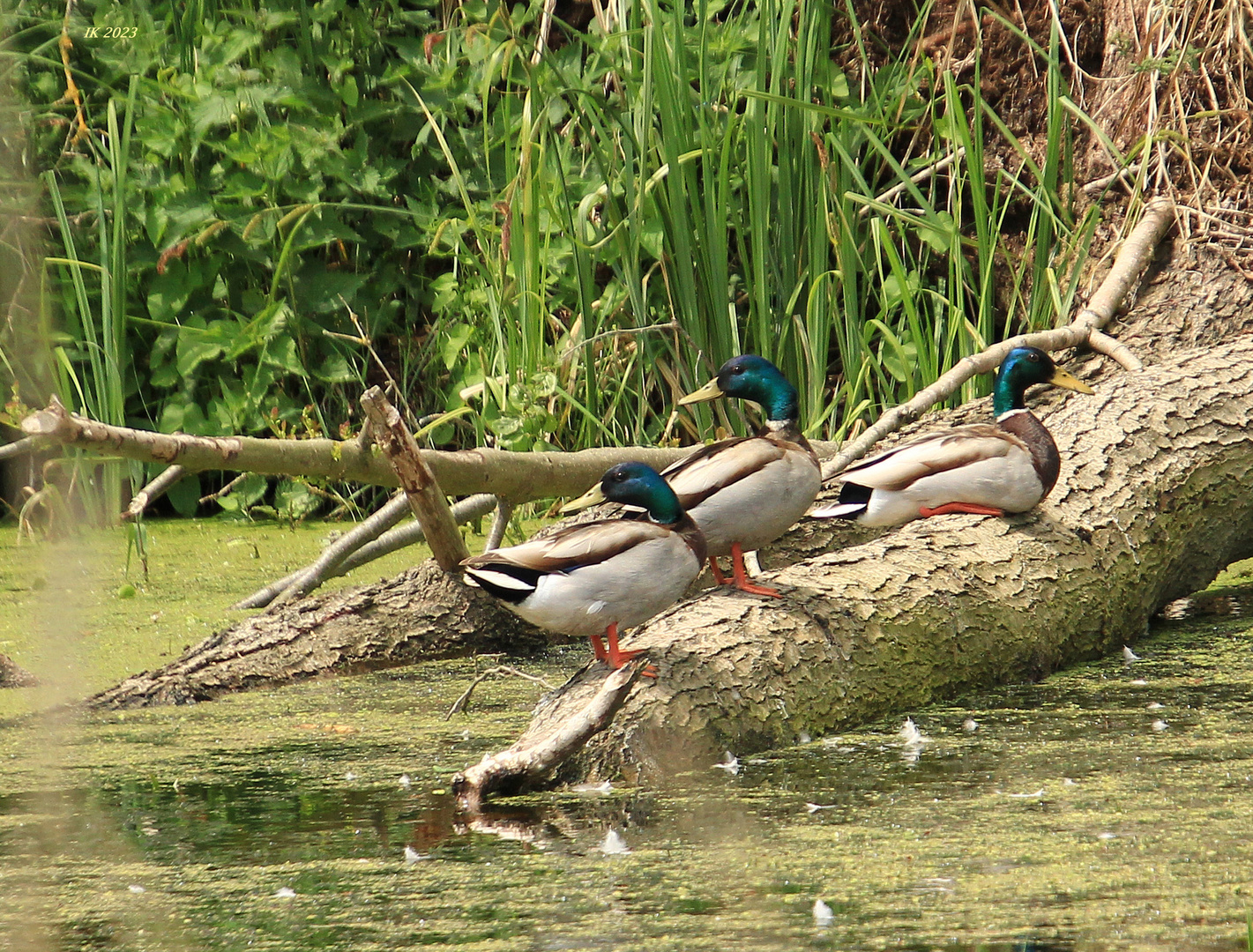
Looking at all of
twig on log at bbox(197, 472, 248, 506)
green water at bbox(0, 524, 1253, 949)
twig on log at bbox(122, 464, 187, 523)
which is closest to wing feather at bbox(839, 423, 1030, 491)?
green water at bbox(0, 524, 1253, 949)

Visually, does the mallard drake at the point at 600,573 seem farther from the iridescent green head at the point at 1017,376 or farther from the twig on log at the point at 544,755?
the iridescent green head at the point at 1017,376

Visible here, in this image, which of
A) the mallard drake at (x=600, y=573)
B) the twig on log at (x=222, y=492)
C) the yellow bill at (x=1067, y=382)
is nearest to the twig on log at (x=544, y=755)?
the mallard drake at (x=600, y=573)

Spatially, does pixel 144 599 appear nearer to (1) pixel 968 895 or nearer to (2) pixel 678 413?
(2) pixel 678 413

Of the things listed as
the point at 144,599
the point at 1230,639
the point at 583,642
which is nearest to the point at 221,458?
the point at 583,642

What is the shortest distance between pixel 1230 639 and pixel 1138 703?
84cm

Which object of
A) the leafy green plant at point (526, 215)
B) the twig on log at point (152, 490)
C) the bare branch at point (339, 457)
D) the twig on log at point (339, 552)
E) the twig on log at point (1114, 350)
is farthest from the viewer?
the leafy green plant at point (526, 215)

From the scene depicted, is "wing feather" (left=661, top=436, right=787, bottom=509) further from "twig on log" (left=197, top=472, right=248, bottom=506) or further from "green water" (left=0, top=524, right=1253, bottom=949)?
"twig on log" (left=197, top=472, right=248, bottom=506)

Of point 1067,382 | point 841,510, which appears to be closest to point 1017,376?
point 1067,382

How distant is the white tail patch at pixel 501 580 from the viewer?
3084mm

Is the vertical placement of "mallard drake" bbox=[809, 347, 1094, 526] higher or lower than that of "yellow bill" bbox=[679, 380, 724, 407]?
lower

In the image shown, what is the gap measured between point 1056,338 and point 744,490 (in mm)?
Result: 1919

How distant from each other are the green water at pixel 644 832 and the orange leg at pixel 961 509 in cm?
54

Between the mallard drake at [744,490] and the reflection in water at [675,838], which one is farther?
the mallard drake at [744,490]

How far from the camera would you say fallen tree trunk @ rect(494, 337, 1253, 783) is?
3137 mm
